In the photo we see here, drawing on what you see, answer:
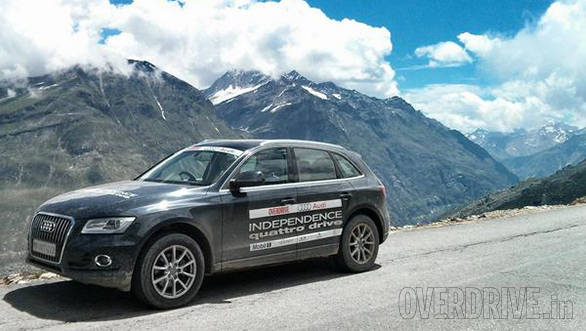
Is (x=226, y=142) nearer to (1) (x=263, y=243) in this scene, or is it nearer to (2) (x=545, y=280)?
(1) (x=263, y=243)

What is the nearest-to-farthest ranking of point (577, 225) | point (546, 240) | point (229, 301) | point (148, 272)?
point (148, 272) → point (229, 301) → point (546, 240) → point (577, 225)

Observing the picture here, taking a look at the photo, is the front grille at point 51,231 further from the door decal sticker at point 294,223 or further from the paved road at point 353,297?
the door decal sticker at point 294,223

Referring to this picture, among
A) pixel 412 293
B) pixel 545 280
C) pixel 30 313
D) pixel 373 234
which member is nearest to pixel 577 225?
pixel 545 280

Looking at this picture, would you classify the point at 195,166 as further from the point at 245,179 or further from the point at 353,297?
the point at 353,297

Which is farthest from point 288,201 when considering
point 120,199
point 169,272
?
point 120,199

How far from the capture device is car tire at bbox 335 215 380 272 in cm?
868

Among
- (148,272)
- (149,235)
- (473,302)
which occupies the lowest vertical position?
(473,302)

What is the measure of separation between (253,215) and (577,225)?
35.5ft

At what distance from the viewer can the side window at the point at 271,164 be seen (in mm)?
7742

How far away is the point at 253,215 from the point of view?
24.3 ft

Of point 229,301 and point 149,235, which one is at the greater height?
point 149,235

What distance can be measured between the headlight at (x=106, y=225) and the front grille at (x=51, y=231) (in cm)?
22

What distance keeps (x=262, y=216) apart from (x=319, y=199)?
3.70 ft

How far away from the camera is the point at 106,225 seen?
6.26 meters
